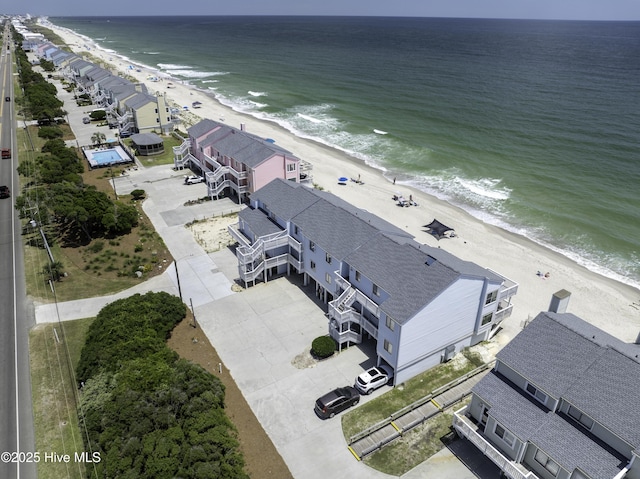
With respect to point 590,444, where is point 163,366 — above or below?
below

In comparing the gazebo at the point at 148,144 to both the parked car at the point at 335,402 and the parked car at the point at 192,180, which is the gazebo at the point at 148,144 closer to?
the parked car at the point at 192,180

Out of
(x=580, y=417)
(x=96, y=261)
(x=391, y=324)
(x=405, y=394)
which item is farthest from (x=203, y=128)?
(x=580, y=417)

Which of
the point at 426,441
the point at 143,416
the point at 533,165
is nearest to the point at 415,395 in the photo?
the point at 426,441

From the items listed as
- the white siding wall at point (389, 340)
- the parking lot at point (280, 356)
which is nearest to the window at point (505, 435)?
the parking lot at point (280, 356)

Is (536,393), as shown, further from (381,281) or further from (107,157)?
(107,157)

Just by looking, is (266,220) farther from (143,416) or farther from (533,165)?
(533,165)

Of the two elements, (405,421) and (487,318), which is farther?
(487,318)

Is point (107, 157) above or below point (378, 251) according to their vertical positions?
below
